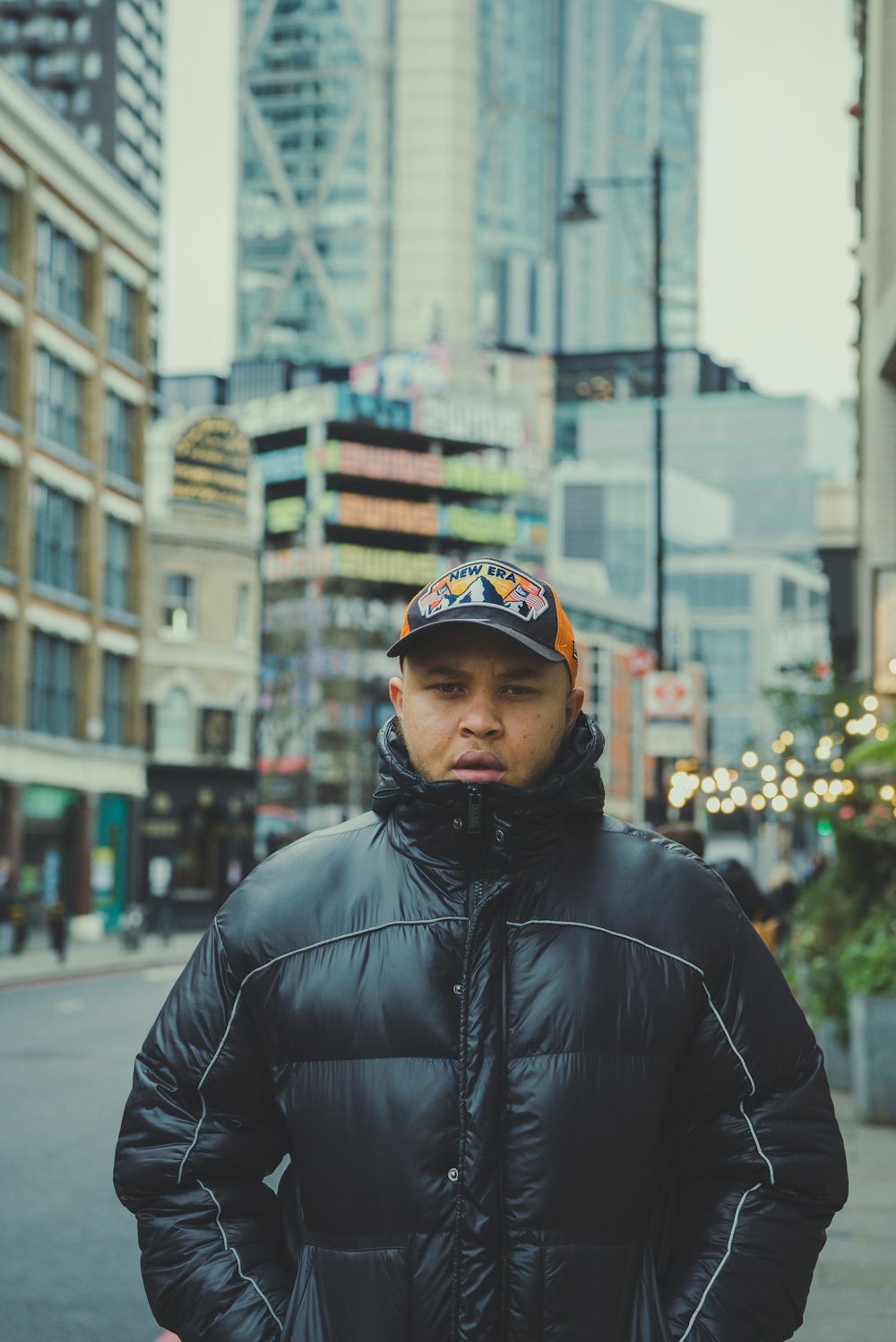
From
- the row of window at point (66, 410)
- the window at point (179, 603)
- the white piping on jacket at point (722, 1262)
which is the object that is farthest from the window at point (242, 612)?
the white piping on jacket at point (722, 1262)

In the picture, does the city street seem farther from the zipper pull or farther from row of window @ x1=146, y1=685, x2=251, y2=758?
row of window @ x1=146, y1=685, x2=251, y2=758

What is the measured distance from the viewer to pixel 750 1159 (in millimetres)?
2848

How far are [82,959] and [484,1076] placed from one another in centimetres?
3642

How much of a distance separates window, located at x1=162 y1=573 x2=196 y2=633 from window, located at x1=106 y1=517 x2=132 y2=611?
17.9ft

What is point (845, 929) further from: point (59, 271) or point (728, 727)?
point (728, 727)

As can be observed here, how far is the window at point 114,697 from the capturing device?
51.1m

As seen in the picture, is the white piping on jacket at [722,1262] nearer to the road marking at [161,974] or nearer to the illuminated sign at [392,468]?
the road marking at [161,974]

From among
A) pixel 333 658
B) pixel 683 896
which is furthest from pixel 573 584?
pixel 683 896

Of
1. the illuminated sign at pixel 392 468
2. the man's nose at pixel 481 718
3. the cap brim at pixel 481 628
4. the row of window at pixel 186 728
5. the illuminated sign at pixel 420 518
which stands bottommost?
the man's nose at pixel 481 718

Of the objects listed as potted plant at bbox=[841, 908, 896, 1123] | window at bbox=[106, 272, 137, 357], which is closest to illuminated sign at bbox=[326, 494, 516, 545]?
window at bbox=[106, 272, 137, 357]

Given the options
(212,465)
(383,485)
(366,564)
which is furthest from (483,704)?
(383,485)

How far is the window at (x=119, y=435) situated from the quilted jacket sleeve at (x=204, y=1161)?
48937 mm

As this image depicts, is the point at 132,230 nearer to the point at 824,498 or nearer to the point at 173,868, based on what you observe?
the point at 173,868

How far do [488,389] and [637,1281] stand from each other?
15899cm
